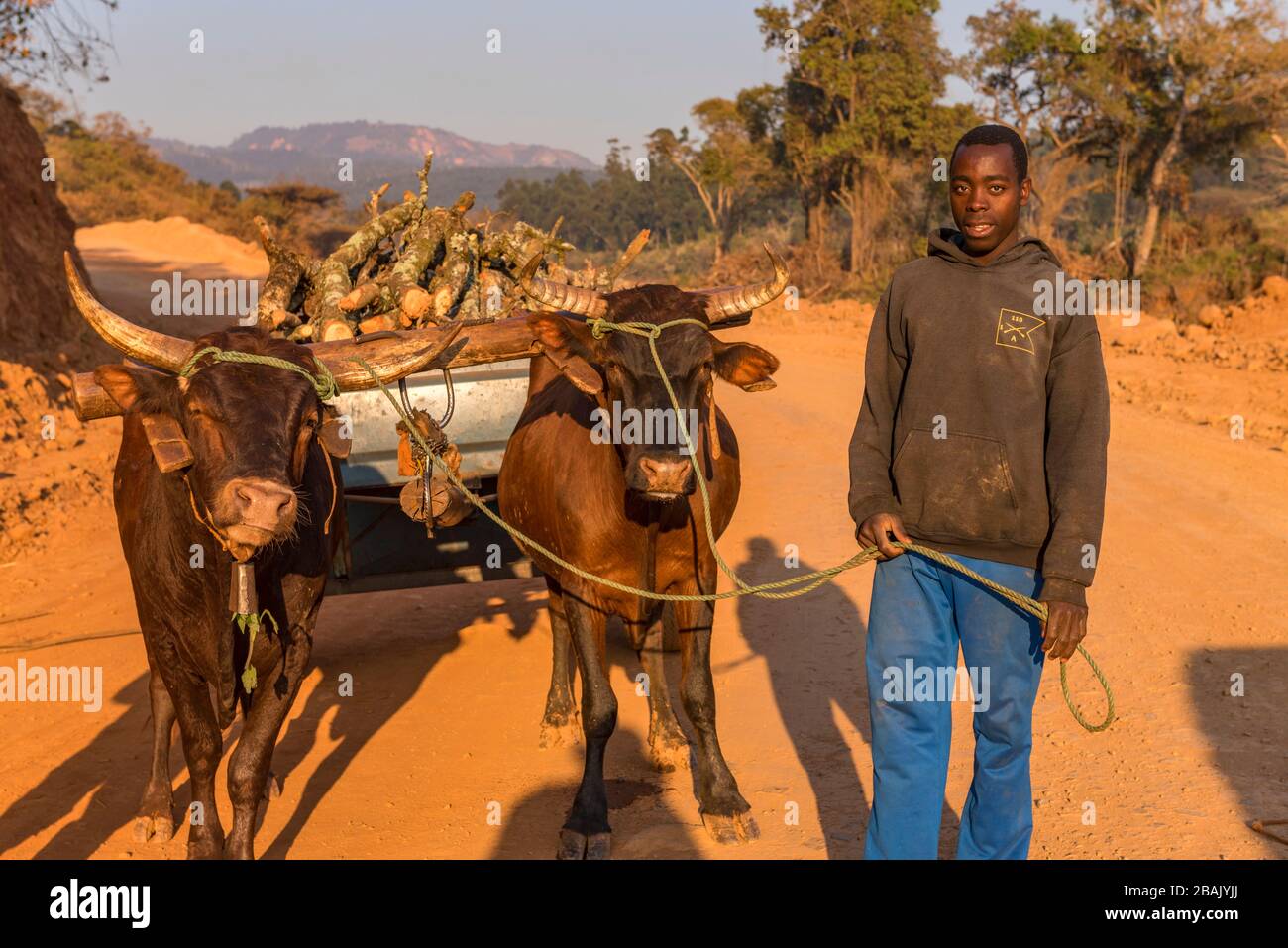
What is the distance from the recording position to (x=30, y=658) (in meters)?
7.68

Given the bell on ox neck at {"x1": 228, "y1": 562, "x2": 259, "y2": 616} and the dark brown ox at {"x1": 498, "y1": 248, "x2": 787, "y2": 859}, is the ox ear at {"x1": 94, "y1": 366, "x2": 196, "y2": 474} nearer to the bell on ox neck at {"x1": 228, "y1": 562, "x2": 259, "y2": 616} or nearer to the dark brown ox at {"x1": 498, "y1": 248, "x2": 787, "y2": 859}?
the bell on ox neck at {"x1": 228, "y1": 562, "x2": 259, "y2": 616}

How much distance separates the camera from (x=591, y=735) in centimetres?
515

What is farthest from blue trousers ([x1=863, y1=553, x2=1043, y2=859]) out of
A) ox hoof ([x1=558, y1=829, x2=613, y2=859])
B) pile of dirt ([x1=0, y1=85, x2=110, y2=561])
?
pile of dirt ([x1=0, y1=85, x2=110, y2=561])

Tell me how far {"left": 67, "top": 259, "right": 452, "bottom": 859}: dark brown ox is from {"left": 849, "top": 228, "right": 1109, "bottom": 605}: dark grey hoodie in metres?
2.02

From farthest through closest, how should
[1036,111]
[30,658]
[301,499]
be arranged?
[1036,111] → [30,658] → [301,499]

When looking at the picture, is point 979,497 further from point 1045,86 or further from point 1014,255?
point 1045,86

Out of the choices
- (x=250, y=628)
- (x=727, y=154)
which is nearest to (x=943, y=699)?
(x=250, y=628)

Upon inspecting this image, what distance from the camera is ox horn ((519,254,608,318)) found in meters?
4.88

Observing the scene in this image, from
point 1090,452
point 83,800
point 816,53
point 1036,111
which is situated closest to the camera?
point 1090,452

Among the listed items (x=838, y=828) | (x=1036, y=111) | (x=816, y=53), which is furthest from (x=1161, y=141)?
(x=838, y=828)

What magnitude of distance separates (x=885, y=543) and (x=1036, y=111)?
86.5ft

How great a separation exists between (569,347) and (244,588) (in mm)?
1557

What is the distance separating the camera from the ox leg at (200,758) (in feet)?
16.0
